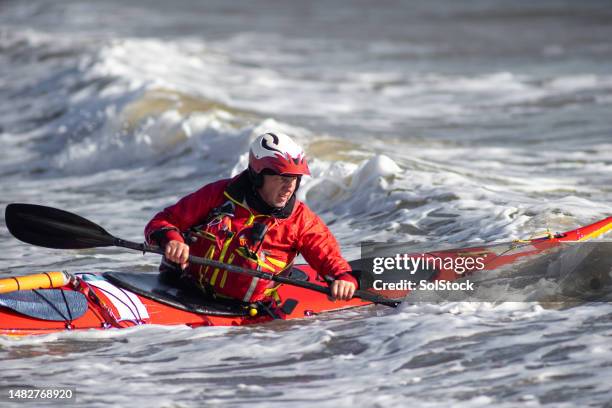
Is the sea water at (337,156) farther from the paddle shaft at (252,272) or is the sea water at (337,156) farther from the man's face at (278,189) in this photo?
the man's face at (278,189)

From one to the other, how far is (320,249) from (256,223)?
38 cm

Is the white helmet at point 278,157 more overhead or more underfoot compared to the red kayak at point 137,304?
more overhead

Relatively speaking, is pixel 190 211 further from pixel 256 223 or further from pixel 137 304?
pixel 137 304

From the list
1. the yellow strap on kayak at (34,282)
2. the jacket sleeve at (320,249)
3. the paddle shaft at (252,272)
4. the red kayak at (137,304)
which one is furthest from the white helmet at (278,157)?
the yellow strap on kayak at (34,282)

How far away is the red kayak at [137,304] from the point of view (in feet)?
17.7

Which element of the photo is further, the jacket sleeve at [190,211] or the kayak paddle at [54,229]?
the kayak paddle at [54,229]

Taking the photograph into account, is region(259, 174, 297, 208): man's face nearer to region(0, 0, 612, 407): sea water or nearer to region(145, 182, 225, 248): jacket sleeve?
region(145, 182, 225, 248): jacket sleeve

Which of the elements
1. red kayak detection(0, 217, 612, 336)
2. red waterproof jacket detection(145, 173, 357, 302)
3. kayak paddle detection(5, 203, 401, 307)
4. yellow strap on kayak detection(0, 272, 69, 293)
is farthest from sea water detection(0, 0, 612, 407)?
kayak paddle detection(5, 203, 401, 307)

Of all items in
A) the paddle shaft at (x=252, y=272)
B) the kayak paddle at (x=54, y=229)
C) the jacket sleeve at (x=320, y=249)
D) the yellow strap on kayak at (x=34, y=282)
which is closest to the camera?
the yellow strap on kayak at (x=34, y=282)

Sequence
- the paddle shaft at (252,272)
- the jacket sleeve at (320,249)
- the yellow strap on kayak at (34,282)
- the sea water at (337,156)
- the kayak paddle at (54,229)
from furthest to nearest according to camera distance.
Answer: the kayak paddle at (54,229) → the jacket sleeve at (320,249) → the paddle shaft at (252,272) → the yellow strap on kayak at (34,282) → the sea water at (337,156)

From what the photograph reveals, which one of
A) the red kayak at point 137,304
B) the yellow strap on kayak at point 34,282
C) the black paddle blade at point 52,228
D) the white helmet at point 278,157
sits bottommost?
the red kayak at point 137,304

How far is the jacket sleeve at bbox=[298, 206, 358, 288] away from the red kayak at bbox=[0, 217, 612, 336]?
0.40 meters

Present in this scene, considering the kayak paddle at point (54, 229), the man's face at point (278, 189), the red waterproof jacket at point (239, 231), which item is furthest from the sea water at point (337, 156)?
the man's face at point (278, 189)

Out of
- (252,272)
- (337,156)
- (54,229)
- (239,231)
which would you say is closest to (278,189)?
(239,231)
